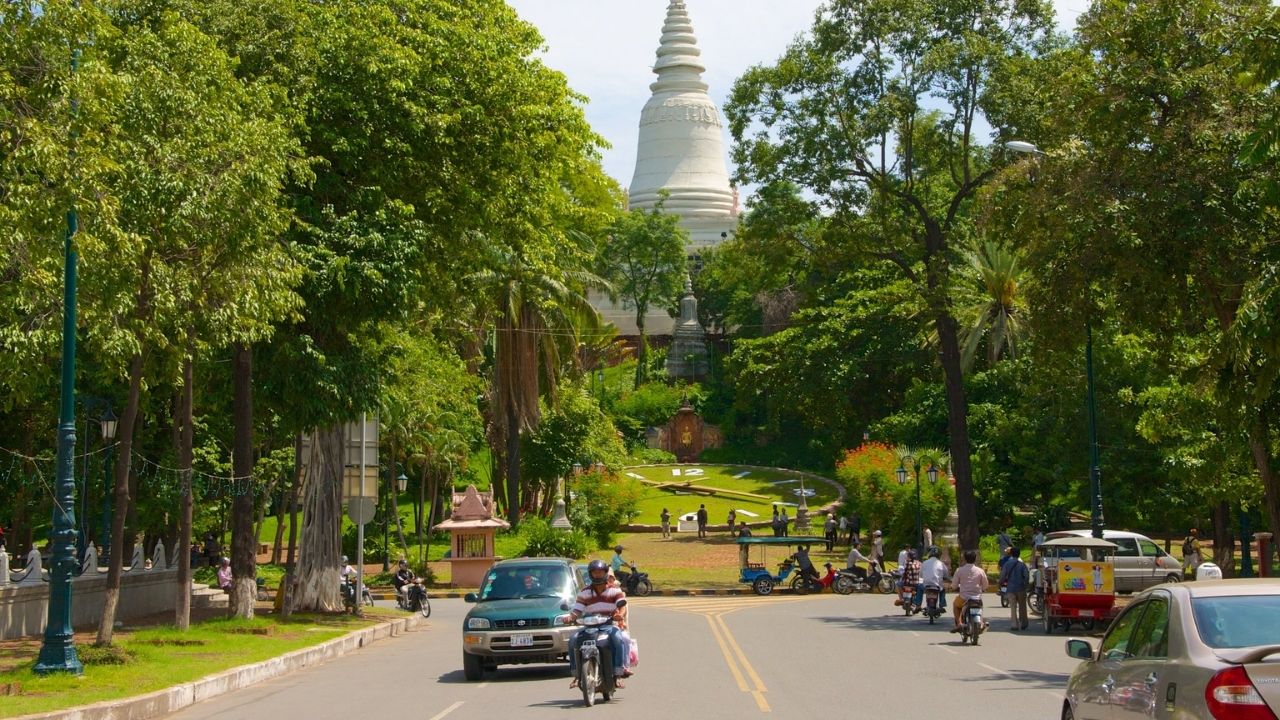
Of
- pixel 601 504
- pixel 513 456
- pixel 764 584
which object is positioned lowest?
pixel 764 584

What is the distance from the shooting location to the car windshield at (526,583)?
55.5 feet

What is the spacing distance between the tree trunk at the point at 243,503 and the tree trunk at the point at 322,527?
2.90 meters

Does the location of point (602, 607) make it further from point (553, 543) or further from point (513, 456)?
point (513, 456)

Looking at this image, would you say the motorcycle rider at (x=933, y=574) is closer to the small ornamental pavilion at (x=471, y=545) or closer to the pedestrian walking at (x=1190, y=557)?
the pedestrian walking at (x=1190, y=557)

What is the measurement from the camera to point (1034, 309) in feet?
78.3

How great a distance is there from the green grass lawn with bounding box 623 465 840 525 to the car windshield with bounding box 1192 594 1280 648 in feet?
156

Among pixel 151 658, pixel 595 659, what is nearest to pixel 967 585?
pixel 595 659

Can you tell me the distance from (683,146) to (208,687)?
9129cm

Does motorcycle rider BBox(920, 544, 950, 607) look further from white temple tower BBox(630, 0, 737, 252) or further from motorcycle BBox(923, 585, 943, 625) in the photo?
white temple tower BBox(630, 0, 737, 252)

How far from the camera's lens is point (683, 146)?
4072 inches

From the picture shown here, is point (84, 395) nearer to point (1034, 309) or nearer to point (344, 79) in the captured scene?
point (344, 79)

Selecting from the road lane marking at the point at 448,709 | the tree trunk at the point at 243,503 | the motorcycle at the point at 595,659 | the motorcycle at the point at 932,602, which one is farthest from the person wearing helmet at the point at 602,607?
the motorcycle at the point at 932,602

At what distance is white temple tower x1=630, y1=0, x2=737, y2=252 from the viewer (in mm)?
101000

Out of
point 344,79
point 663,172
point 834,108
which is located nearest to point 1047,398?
point 834,108
